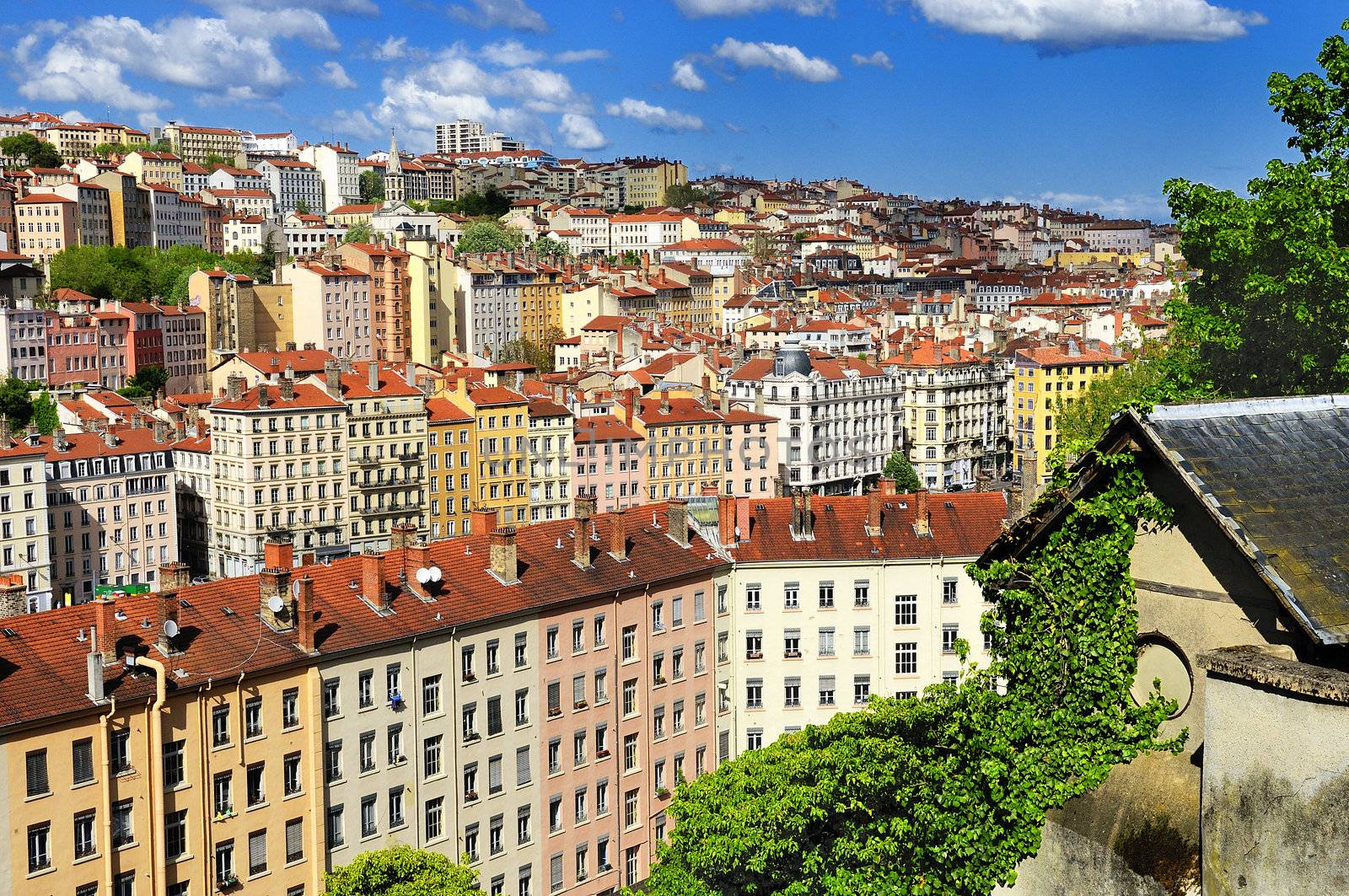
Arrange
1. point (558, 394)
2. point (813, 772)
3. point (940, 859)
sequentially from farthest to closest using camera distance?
1. point (558, 394)
2. point (813, 772)
3. point (940, 859)

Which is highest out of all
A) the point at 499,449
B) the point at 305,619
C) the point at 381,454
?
the point at 305,619

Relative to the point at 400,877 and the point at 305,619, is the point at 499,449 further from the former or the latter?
the point at 400,877

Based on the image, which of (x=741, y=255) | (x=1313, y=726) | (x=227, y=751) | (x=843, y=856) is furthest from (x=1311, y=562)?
(x=741, y=255)

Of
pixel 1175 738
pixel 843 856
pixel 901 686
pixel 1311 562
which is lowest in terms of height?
pixel 901 686

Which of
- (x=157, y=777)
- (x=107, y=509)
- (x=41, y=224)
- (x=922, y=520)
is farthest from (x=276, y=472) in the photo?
(x=41, y=224)

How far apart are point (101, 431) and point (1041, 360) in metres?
71.2

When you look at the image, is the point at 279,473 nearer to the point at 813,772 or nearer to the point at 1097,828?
→ the point at 813,772

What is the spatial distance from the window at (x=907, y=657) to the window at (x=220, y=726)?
20.8m

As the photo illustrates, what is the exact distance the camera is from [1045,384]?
12875 centimetres

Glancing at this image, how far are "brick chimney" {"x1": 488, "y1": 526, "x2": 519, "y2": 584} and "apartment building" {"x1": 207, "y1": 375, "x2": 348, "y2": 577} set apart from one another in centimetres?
5077

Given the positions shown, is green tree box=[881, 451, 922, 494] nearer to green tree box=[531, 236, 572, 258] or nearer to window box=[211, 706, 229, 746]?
window box=[211, 706, 229, 746]

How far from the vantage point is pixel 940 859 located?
10.7 metres

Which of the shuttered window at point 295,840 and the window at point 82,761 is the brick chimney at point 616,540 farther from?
the window at point 82,761

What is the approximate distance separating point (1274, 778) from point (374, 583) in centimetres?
3296
